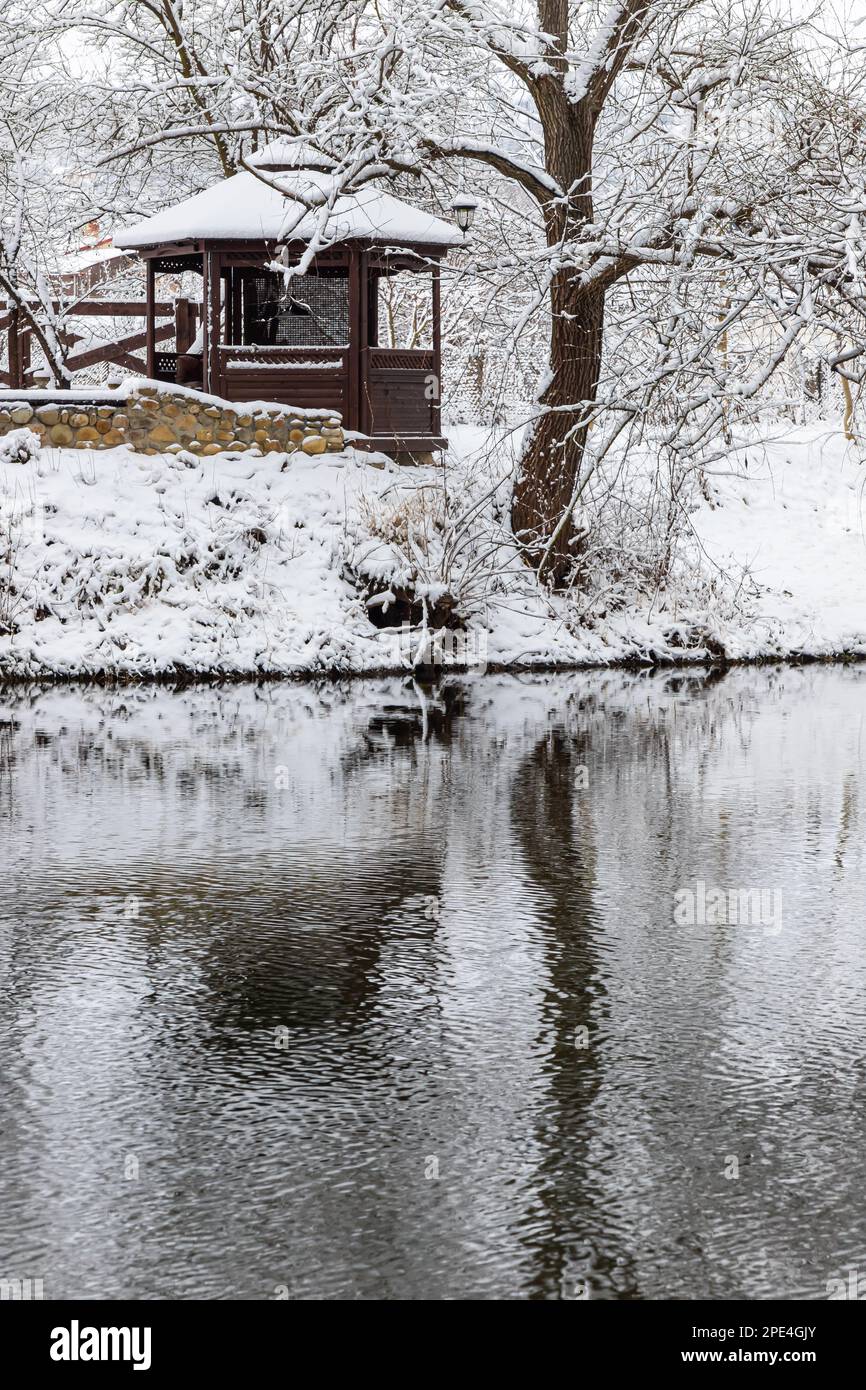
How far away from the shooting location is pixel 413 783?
11.9 m

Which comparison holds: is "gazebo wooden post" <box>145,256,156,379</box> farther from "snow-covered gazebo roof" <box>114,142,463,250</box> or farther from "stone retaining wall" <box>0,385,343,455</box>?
"stone retaining wall" <box>0,385,343,455</box>

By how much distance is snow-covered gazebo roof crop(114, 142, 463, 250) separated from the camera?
2417 cm

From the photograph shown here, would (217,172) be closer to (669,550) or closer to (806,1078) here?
(669,550)

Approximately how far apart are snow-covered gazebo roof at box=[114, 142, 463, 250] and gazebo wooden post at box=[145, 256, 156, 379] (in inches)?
26.3

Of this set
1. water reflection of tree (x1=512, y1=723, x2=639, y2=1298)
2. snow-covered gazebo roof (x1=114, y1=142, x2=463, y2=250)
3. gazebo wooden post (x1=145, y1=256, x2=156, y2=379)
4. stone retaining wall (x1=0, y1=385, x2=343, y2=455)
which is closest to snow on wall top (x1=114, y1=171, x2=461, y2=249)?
snow-covered gazebo roof (x1=114, y1=142, x2=463, y2=250)

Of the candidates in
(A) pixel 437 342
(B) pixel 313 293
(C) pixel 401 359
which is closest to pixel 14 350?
(B) pixel 313 293

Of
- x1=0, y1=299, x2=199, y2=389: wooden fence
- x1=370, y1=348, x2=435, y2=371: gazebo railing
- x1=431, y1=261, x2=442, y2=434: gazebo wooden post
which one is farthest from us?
x1=0, y1=299, x2=199, y2=389: wooden fence

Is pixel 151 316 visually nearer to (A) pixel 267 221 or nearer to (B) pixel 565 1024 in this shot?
(A) pixel 267 221

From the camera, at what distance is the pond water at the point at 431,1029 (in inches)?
175

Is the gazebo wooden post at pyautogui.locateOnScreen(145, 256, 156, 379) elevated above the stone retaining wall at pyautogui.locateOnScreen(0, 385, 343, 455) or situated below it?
above

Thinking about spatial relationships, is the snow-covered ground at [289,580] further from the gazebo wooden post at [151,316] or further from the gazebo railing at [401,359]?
the gazebo wooden post at [151,316]

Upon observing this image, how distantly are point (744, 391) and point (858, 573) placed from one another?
49.5 ft

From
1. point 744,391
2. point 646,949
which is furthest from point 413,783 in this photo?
point 646,949

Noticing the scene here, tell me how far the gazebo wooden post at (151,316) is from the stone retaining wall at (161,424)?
15.8ft
